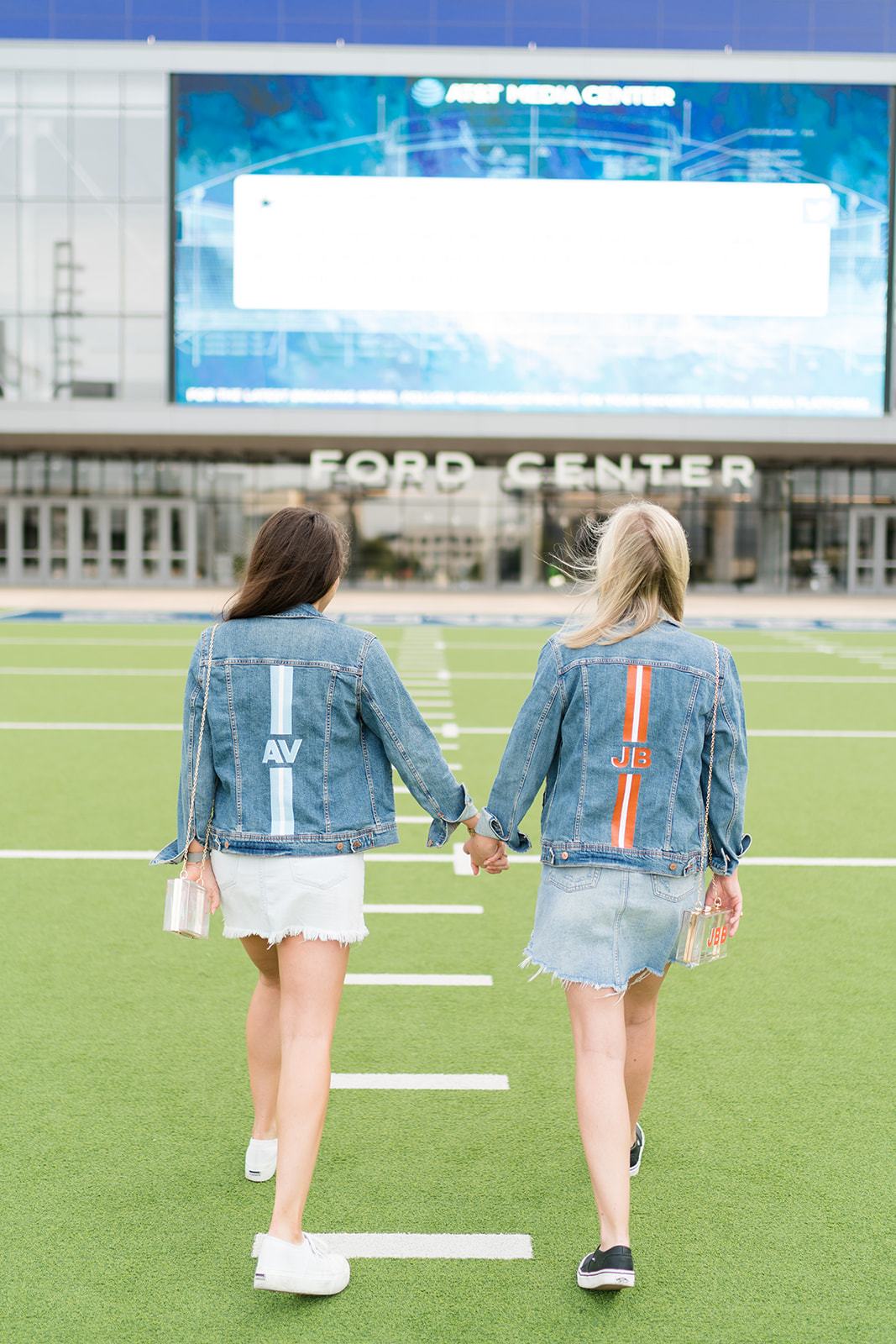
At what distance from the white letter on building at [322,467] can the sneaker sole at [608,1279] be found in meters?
37.0

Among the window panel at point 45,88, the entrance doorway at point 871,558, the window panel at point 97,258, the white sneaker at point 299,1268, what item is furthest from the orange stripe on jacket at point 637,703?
the entrance doorway at point 871,558

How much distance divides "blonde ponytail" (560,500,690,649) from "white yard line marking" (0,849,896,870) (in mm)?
4382

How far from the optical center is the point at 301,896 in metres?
3.24

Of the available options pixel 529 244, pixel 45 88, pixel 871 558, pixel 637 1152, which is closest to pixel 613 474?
pixel 529 244

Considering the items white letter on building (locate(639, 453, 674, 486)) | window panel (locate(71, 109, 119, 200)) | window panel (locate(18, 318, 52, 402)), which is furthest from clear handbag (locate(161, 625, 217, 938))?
white letter on building (locate(639, 453, 674, 486))

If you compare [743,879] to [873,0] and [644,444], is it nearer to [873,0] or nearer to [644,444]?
[644,444]

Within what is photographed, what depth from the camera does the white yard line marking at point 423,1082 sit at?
4.42 meters

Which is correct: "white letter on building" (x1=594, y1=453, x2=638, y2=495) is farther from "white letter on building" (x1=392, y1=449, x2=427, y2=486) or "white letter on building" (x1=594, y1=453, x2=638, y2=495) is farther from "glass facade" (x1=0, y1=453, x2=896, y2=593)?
"white letter on building" (x1=392, y1=449, x2=427, y2=486)

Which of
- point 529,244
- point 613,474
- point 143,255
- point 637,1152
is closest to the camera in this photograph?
point 637,1152

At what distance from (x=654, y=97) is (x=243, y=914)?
1431 inches

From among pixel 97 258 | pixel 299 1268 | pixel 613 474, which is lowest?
pixel 299 1268

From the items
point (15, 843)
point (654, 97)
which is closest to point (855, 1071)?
point (15, 843)

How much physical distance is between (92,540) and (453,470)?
Answer: 1047cm

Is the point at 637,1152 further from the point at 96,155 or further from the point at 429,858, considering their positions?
the point at 96,155
